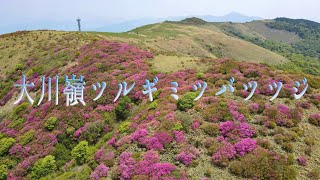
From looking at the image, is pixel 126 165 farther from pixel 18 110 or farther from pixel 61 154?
pixel 18 110

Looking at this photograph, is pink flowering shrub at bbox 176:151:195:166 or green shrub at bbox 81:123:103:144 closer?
pink flowering shrub at bbox 176:151:195:166

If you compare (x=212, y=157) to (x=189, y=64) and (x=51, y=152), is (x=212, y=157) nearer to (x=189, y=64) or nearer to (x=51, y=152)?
(x=51, y=152)

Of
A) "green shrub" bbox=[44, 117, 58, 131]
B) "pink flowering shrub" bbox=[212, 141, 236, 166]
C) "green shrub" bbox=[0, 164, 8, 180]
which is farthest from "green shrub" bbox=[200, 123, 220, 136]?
"green shrub" bbox=[0, 164, 8, 180]

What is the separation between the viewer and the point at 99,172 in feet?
86.8

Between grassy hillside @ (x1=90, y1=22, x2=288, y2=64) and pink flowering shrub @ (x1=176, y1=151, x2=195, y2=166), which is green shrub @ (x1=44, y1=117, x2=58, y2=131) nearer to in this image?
pink flowering shrub @ (x1=176, y1=151, x2=195, y2=166)

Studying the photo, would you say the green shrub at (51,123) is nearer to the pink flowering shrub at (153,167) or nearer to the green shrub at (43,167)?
the green shrub at (43,167)

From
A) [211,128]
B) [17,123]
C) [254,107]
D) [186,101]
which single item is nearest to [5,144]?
[17,123]

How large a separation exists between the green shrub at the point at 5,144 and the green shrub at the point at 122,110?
12777 mm

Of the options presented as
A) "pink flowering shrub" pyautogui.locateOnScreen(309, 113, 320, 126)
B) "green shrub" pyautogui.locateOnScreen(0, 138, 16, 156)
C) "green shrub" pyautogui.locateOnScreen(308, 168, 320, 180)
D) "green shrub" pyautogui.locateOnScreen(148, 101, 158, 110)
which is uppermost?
"green shrub" pyautogui.locateOnScreen(148, 101, 158, 110)

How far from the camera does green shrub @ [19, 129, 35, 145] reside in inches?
1463

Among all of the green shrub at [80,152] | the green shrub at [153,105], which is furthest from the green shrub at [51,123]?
the green shrub at [153,105]

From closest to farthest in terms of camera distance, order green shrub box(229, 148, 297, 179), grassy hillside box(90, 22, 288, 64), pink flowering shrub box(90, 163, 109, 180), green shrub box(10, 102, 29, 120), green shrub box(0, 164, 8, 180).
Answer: green shrub box(229, 148, 297, 179)
pink flowering shrub box(90, 163, 109, 180)
green shrub box(0, 164, 8, 180)
green shrub box(10, 102, 29, 120)
grassy hillside box(90, 22, 288, 64)

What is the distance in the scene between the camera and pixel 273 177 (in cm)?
2327

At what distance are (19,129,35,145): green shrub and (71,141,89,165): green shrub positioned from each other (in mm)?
7565
